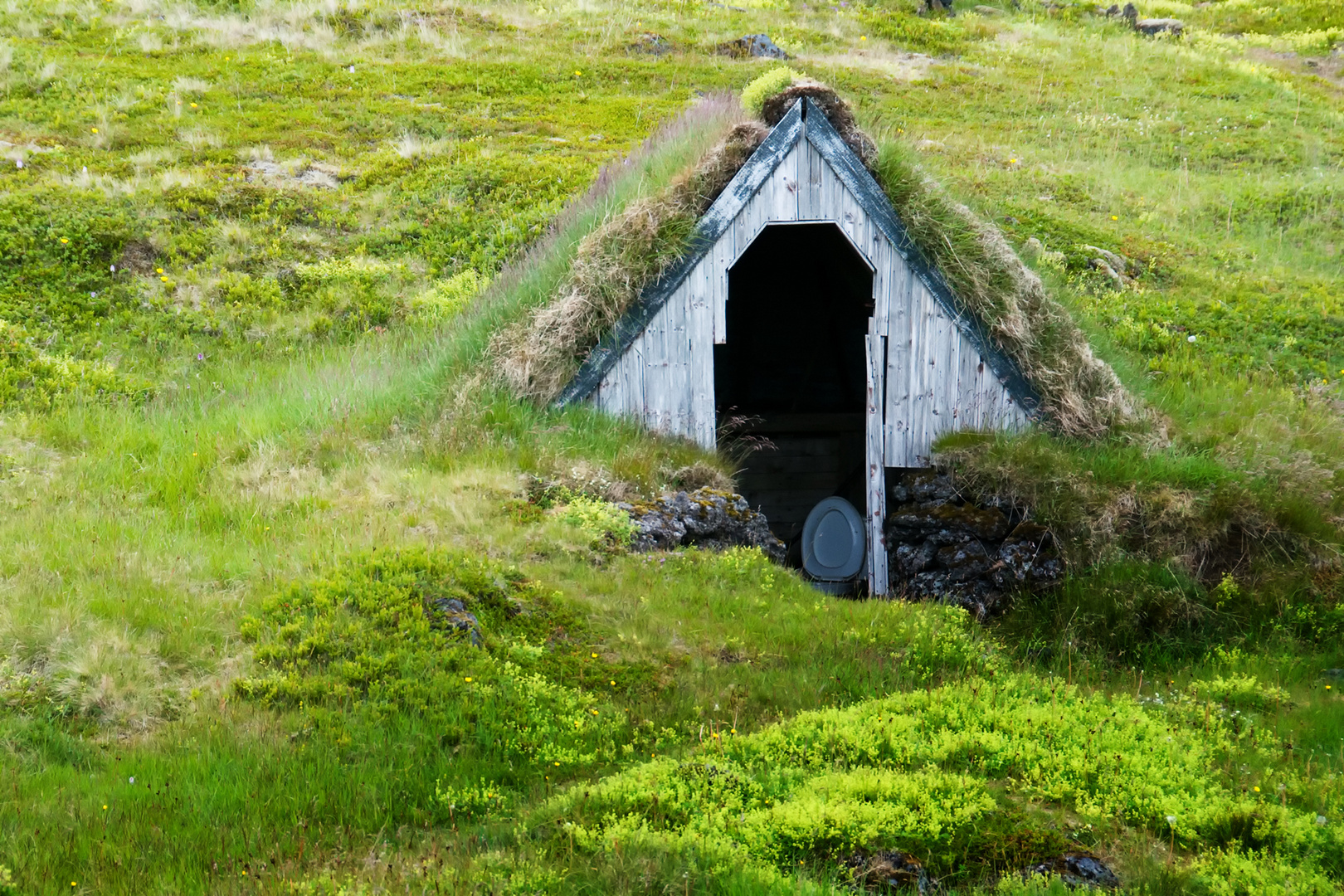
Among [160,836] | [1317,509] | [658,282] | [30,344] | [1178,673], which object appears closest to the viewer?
[160,836]

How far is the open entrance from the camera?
1608 centimetres

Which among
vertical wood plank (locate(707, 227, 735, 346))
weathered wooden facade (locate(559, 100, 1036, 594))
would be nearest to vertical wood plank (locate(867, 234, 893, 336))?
weathered wooden facade (locate(559, 100, 1036, 594))

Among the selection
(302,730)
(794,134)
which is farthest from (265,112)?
(302,730)

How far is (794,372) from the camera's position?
17266 millimetres

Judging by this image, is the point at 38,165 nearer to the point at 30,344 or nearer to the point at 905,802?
the point at 30,344

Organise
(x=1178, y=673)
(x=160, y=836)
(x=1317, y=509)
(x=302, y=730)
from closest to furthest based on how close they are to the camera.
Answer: (x=160, y=836)
(x=302, y=730)
(x=1178, y=673)
(x=1317, y=509)

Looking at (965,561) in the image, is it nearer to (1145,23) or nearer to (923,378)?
(923,378)

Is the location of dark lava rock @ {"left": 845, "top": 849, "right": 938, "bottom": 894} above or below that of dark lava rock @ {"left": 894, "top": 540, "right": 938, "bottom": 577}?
below

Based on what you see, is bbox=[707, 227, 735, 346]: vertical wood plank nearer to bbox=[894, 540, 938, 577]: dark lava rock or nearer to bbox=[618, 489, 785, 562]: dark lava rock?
bbox=[618, 489, 785, 562]: dark lava rock

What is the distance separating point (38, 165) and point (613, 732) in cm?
1625

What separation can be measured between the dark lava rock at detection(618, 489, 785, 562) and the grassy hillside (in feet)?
1.05

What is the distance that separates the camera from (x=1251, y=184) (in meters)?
21.4

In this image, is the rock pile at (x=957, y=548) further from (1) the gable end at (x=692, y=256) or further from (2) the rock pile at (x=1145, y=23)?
(2) the rock pile at (x=1145, y=23)

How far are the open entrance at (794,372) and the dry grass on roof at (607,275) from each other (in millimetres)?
4076
